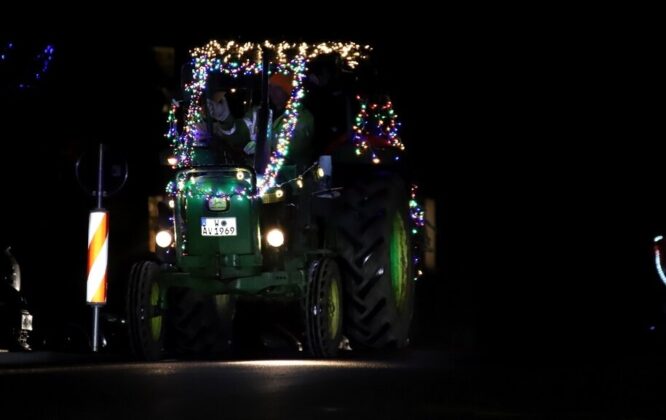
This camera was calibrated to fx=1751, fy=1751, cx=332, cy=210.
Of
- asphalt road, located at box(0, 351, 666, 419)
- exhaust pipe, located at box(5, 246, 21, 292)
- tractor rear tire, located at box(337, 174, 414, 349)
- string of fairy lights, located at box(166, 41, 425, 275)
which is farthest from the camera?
exhaust pipe, located at box(5, 246, 21, 292)

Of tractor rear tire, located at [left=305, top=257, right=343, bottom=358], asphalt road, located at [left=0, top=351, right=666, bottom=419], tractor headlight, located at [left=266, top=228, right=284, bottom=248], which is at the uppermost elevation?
tractor headlight, located at [left=266, top=228, right=284, bottom=248]

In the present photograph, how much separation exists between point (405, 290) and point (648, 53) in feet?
40.5

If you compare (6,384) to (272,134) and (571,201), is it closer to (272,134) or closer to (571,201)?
(272,134)

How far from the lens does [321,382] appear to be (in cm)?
1398

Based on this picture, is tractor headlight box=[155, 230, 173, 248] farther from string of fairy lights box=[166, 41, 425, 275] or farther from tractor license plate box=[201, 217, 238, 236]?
tractor license plate box=[201, 217, 238, 236]

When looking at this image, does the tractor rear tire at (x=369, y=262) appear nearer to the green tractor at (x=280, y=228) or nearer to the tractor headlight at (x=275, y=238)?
the green tractor at (x=280, y=228)

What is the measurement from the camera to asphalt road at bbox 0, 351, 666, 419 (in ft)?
38.8

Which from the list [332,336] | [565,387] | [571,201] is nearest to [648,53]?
[571,201]

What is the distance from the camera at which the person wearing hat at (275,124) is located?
18562mm

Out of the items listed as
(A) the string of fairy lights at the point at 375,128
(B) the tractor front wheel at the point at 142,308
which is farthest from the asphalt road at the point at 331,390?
(A) the string of fairy lights at the point at 375,128

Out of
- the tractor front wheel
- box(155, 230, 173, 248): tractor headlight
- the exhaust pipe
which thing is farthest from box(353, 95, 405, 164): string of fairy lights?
the exhaust pipe

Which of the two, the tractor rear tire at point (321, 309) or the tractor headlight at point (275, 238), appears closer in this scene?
the tractor rear tire at point (321, 309)

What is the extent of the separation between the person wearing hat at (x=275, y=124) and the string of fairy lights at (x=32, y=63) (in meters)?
7.27

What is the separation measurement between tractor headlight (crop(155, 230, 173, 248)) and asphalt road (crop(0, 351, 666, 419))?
1674mm
